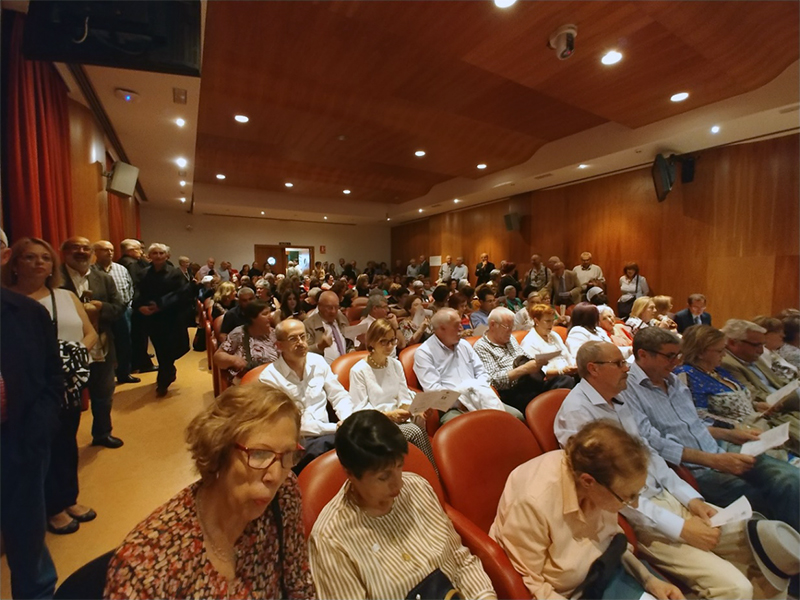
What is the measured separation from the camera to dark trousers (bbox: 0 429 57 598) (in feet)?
4.29

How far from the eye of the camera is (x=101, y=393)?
2.68m

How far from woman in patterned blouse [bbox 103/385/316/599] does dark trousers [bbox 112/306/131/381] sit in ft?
12.5

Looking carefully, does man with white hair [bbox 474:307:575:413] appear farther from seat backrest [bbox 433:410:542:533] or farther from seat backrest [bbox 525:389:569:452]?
seat backrest [bbox 433:410:542:533]

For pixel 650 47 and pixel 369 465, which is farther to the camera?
pixel 650 47

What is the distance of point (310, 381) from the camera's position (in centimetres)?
221

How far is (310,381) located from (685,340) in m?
2.38

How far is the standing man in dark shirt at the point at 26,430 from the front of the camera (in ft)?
4.25

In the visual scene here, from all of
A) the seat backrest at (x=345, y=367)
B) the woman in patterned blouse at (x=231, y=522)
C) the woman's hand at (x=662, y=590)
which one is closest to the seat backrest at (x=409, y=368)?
the seat backrest at (x=345, y=367)

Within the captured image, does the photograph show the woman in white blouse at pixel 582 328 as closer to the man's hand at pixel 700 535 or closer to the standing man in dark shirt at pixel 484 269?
the man's hand at pixel 700 535

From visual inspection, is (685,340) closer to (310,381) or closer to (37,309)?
(310,381)

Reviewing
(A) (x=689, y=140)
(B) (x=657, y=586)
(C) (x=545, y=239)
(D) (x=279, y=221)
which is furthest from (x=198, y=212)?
(B) (x=657, y=586)

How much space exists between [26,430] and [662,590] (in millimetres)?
2293

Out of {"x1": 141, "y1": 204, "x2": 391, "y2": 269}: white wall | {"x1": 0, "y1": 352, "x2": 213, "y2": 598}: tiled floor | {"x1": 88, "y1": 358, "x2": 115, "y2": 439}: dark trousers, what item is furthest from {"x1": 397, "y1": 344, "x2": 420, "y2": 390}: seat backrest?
{"x1": 141, "y1": 204, "x2": 391, "y2": 269}: white wall

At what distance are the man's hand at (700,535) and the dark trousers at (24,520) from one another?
96.4 inches
